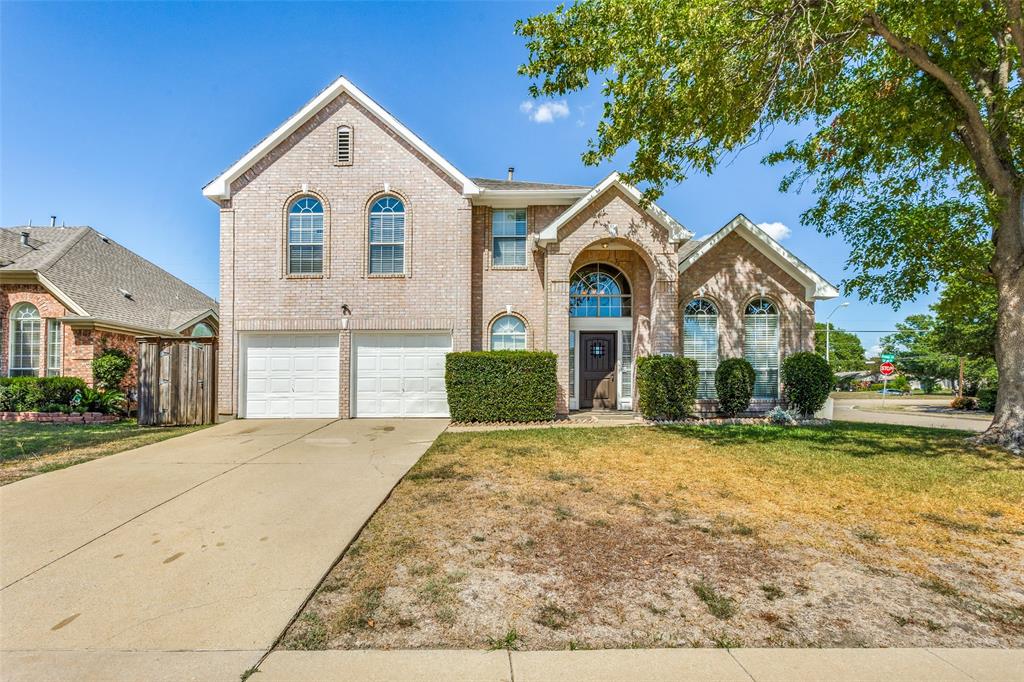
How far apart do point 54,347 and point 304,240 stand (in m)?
8.85

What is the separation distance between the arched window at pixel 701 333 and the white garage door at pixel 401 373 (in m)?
7.05

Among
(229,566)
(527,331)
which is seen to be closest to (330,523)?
(229,566)

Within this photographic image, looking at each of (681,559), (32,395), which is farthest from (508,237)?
(32,395)

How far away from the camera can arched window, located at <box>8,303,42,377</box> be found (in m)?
13.8

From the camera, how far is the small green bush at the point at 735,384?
12.4 m

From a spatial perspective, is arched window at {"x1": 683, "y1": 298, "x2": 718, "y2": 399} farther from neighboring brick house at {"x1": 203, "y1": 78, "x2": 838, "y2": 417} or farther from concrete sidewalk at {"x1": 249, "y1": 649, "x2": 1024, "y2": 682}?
concrete sidewalk at {"x1": 249, "y1": 649, "x2": 1024, "y2": 682}

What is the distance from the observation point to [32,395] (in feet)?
39.7

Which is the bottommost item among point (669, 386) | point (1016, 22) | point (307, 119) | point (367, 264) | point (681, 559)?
point (681, 559)

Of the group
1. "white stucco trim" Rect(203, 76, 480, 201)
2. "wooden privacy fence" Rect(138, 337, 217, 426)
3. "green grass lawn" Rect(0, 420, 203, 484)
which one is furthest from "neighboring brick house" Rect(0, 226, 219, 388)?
"white stucco trim" Rect(203, 76, 480, 201)

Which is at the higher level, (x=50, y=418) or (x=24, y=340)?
(x=24, y=340)

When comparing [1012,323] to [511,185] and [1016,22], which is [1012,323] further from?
[511,185]

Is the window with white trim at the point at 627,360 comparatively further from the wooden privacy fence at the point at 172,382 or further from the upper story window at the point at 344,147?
the wooden privacy fence at the point at 172,382

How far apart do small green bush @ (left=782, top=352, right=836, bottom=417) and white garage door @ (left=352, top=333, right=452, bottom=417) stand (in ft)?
31.4

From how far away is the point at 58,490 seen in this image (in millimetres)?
5676
